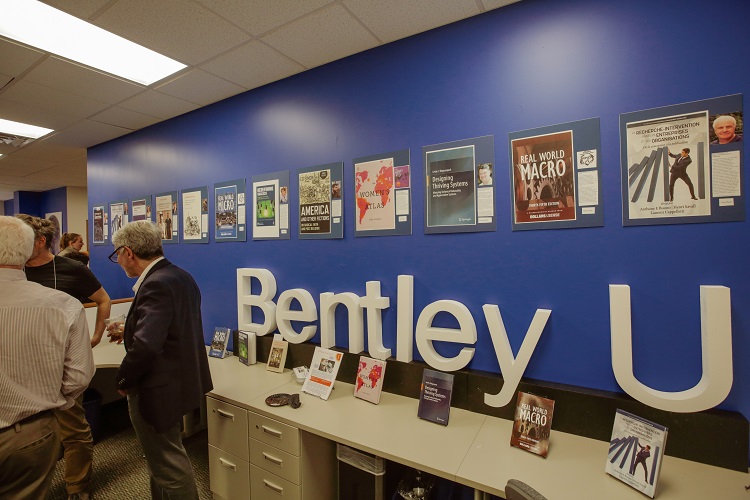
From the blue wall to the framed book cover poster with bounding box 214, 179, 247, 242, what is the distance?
1.38ft

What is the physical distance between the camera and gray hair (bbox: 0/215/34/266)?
4.56 feet

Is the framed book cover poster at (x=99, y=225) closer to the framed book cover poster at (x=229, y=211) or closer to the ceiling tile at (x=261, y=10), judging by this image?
the framed book cover poster at (x=229, y=211)

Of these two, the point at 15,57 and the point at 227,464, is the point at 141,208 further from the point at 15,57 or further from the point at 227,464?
the point at 227,464

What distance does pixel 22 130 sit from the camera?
3549 mm

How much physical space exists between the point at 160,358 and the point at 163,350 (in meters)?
0.04

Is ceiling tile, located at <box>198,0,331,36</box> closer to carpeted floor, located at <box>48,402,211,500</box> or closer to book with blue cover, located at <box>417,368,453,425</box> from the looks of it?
book with blue cover, located at <box>417,368,453,425</box>

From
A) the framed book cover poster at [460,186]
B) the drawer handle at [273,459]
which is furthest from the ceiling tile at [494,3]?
the drawer handle at [273,459]

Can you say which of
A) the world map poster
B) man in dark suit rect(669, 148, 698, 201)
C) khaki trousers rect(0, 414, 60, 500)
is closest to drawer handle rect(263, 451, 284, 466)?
khaki trousers rect(0, 414, 60, 500)

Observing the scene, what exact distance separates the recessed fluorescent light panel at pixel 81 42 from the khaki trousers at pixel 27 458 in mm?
2022

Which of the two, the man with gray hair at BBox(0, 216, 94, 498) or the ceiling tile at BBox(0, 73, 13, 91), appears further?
the ceiling tile at BBox(0, 73, 13, 91)

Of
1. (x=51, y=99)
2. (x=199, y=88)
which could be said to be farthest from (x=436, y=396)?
(x=51, y=99)

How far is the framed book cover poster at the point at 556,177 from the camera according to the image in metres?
1.57

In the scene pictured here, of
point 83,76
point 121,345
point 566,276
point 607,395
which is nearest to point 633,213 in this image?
point 566,276

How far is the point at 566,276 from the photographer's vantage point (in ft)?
5.35
